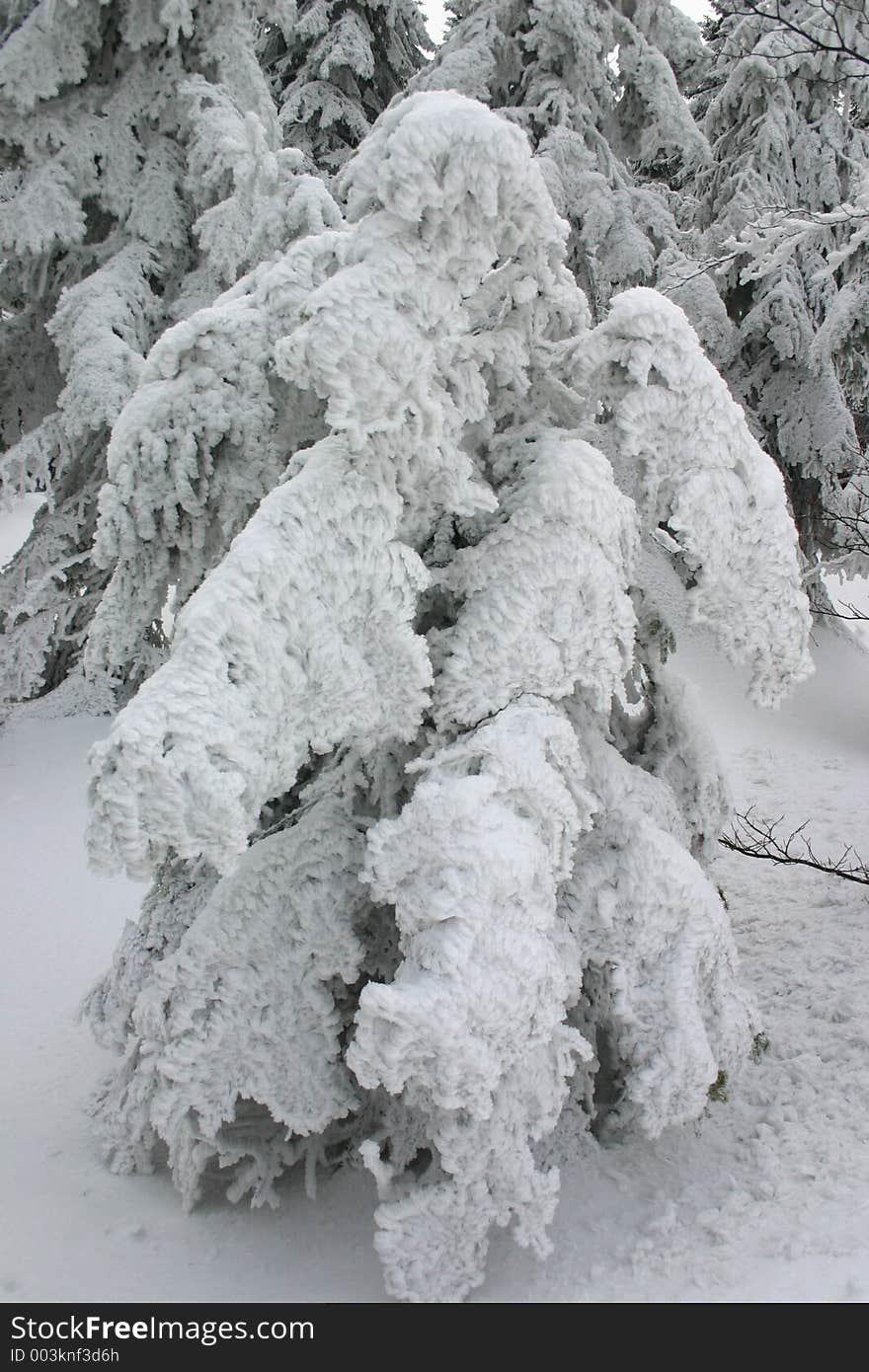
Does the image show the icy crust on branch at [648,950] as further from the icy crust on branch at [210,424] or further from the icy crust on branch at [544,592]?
the icy crust on branch at [210,424]

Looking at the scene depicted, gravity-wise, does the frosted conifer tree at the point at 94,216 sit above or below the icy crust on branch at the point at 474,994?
above

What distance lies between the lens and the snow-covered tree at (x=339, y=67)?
42.2ft

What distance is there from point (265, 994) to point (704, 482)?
232 cm

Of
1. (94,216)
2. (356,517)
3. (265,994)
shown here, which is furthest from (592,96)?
(265,994)

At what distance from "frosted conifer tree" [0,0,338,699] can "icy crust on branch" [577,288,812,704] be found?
4748mm

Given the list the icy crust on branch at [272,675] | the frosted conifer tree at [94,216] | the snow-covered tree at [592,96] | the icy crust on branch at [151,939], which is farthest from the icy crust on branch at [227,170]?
the icy crust on branch at [151,939]

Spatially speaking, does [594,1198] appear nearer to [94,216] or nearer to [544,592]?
[544,592]

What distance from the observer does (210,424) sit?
3531mm

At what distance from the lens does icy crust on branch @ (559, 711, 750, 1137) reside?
356 cm

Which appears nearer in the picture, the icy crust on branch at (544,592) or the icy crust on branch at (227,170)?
the icy crust on branch at (544,592)

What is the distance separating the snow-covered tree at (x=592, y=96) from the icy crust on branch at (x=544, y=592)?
7.04 m

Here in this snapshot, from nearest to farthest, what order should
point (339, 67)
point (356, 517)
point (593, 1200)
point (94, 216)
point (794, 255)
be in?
point (356, 517) < point (593, 1200) < point (94, 216) < point (794, 255) < point (339, 67)

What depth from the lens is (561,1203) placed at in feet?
12.7
